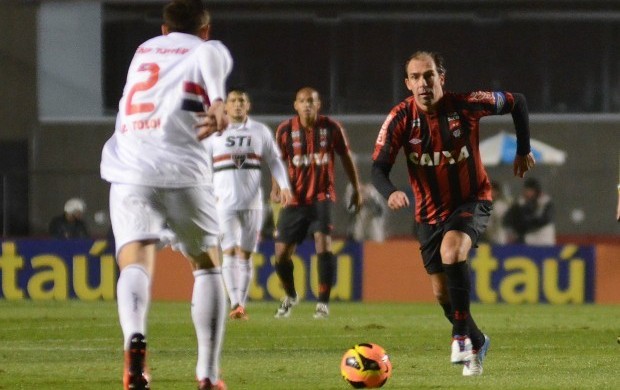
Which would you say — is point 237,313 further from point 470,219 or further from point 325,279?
point 470,219

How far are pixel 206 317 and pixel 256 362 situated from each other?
3.08m

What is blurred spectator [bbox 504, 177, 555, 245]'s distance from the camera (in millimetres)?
21984

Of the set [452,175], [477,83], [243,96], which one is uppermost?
[477,83]

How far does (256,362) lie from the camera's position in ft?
35.3

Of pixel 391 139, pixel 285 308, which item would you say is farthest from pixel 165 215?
pixel 285 308

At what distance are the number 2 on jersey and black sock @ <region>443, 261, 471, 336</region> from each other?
2.70 m

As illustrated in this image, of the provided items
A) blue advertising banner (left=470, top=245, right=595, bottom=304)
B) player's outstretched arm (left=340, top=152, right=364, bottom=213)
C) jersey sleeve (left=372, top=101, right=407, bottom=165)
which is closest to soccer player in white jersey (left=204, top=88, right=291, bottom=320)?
player's outstretched arm (left=340, top=152, right=364, bottom=213)

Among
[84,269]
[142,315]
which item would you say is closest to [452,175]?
[142,315]

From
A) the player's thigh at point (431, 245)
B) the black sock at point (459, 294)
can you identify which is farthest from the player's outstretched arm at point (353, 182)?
the black sock at point (459, 294)

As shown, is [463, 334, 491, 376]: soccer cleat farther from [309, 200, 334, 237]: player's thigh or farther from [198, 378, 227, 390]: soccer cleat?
[309, 200, 334, 237]: player's thigh

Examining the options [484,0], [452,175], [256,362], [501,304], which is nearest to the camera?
[452,175]

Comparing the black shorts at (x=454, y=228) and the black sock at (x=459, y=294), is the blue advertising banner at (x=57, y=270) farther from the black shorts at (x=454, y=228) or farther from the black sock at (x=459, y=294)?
the black sock at (x=459, y=294)

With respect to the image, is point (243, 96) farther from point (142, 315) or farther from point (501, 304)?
point (142, 315)

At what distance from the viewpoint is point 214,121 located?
730 centimetres
